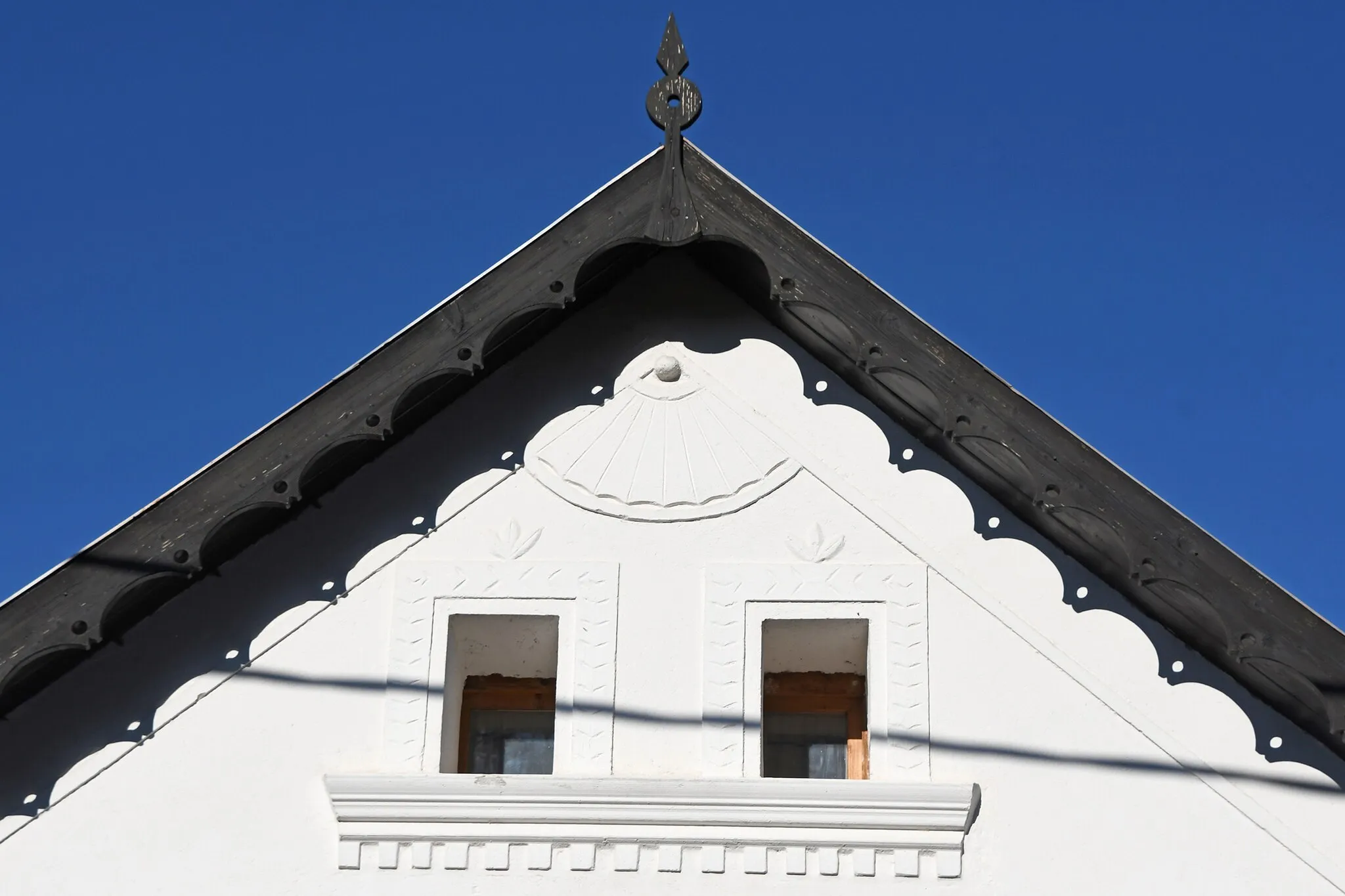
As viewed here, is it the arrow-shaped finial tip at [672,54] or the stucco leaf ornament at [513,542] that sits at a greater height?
the arrow-shaped finial tip at [672,54]

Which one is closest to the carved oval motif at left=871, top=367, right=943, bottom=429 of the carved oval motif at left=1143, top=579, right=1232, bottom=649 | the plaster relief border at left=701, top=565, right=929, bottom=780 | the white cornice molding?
the plaster relief border at left=701, top=565, right=929, bottom=780

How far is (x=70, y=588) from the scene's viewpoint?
→ 7.86 meters

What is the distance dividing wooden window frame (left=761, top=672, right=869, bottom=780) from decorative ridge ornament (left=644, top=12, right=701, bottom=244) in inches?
76.5

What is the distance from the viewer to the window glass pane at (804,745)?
8.38 m

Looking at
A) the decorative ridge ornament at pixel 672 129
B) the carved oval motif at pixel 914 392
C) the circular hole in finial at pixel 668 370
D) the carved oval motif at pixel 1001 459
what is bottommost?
the carved oval motif at pixel 1001 459

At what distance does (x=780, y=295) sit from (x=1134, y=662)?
2075mm

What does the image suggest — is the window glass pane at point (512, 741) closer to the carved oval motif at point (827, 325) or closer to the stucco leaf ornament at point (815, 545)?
the stucco leaf ornament at point (815, 545)

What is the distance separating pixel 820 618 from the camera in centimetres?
811

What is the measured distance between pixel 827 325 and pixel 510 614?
1.80 meters

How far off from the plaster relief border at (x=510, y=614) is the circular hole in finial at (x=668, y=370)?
93cm

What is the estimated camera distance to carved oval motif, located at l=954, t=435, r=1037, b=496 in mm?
7977

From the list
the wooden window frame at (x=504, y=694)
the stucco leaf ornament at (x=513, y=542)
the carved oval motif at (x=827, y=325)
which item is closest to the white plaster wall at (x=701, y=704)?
the stucco leaf ornament at (x=513, y=542)

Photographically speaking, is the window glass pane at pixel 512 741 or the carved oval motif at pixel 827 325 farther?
the window glass pane at pixel 512 741

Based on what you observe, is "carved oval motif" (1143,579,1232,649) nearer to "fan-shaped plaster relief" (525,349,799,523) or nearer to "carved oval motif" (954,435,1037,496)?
"carved oval motif" (954,435,1037,496)
